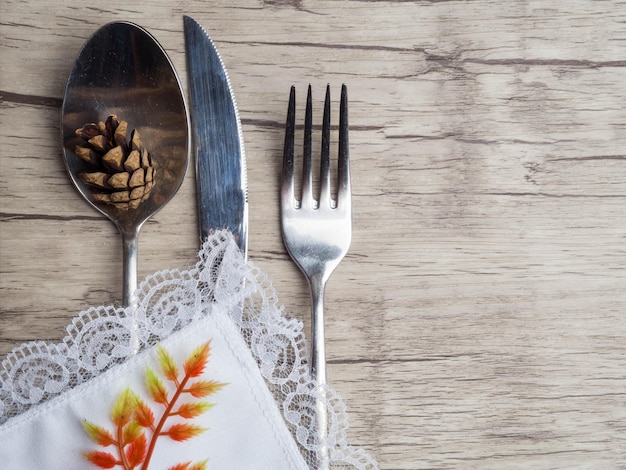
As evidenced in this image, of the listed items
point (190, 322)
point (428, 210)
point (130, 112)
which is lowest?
point (190, 322)

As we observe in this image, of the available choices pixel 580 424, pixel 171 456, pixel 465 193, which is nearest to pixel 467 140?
pixel 465 193

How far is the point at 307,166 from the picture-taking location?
0.60 meters

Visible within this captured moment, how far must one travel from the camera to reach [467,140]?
2.07ft

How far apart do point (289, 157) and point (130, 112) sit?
6.4 inches

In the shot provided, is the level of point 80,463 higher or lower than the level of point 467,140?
lower

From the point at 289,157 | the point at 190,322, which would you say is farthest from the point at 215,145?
the point at 190,322

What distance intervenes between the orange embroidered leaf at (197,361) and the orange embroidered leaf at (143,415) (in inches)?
1.8

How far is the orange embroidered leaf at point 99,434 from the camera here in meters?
0.54

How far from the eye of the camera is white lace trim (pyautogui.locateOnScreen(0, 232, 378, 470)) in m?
0.56

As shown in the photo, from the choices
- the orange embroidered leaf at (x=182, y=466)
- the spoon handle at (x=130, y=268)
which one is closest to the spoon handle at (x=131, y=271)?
the spoon handle at (x=130, y=268)

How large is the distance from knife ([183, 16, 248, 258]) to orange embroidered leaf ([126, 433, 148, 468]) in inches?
7.7

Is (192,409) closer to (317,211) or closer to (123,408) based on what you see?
(123,408)

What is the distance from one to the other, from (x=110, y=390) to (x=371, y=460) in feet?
0.82

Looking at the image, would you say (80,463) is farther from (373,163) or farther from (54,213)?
(373,163)
